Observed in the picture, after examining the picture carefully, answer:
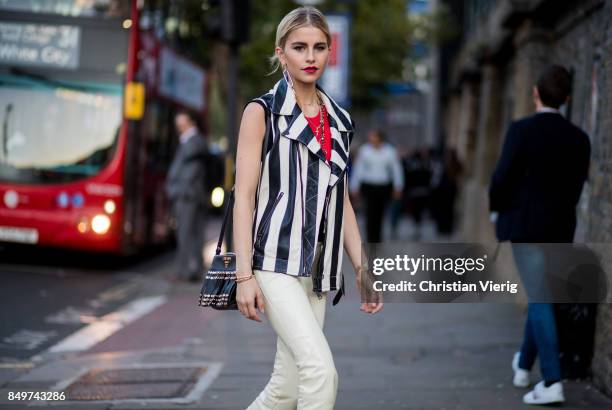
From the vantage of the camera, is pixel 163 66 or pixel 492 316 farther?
pixel 163 66

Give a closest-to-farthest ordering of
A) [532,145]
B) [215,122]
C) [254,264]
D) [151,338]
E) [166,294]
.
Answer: [254,264]
[532,145]
[151,338]
[166,294]
[215,122]

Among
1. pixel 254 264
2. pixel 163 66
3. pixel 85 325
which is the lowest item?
pixel 85 325

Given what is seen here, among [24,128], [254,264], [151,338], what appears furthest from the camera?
[24,128]

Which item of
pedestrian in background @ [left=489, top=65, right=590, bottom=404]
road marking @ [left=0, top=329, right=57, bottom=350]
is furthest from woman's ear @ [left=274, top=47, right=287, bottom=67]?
road marking @ [left=0, top=329, right=57, bottom=350]

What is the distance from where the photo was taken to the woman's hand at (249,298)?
157 inches

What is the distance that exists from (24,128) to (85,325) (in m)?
4.68

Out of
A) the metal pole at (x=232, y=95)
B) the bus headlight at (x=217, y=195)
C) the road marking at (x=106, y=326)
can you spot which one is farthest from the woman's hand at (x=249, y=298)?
the bus headlight at (x=217, y=195)

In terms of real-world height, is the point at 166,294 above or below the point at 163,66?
below

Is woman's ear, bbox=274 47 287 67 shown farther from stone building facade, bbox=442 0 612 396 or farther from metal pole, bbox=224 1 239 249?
metal pole, bbox=224 1 239 249

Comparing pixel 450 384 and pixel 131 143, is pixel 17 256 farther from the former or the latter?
pixel 450 384

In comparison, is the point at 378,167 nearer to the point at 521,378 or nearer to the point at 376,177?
the point at 376,177

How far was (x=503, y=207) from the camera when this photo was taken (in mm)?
6363

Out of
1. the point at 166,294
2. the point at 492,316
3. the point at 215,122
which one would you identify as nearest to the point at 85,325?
the point at 166,294

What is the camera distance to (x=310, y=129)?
4156mm
